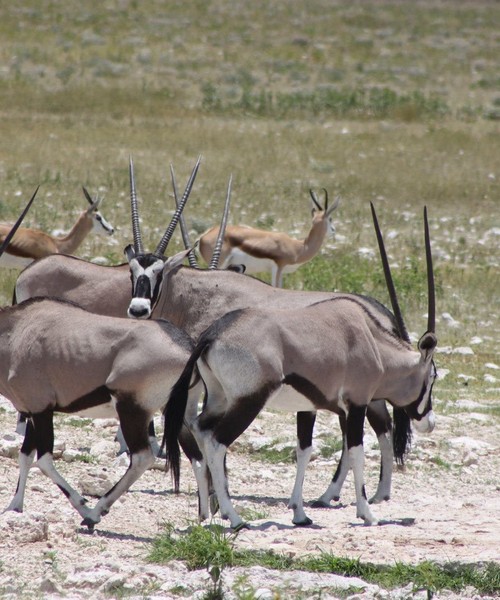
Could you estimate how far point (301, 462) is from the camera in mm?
8508

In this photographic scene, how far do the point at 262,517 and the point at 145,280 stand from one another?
230 cm

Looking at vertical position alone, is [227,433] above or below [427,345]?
below

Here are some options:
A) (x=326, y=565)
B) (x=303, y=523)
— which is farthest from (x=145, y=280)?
(x=326, y=565)

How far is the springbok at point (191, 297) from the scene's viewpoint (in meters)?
9.35

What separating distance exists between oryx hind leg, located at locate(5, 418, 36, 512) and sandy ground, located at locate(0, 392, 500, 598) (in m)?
0.17

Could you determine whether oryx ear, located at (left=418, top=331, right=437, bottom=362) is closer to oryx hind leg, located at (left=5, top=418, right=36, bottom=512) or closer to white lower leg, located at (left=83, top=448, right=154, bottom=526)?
white lower leg, located at (left=83, top=448, right=154, bottom=526)

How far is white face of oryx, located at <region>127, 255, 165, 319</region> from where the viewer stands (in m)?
9.48

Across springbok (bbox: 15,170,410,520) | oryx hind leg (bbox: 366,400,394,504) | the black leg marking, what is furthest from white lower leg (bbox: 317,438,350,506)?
the black leg marking

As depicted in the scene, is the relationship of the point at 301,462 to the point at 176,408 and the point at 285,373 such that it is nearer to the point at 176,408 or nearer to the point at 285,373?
the point at 285,373

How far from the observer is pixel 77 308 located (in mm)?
8344

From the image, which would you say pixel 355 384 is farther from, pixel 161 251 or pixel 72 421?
pixel 72 421

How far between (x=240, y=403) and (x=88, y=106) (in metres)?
28.3

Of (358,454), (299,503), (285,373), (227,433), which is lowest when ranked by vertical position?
(299,503)

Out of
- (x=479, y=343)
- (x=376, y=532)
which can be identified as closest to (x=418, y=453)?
(x=376, y=532)
